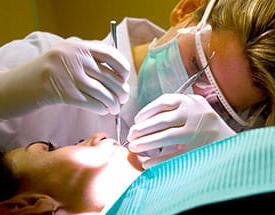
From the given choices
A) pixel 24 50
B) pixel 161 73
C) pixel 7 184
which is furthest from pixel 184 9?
pixel 7 184

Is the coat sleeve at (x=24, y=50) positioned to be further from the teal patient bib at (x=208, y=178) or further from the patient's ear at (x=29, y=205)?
the teal patient bib at (x=208, y=178)

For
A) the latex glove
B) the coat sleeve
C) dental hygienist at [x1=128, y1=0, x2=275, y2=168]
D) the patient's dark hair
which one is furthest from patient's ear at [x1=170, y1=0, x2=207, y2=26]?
the patient's dark hair

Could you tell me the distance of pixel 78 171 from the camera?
111 cm

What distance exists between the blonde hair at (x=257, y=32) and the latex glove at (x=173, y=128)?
255mm

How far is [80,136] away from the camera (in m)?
1.50

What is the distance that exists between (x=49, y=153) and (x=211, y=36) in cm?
65

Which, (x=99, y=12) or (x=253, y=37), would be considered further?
(x=99, y=12)

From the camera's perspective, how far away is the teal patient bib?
2.05 feet

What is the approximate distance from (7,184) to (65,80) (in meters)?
0.28

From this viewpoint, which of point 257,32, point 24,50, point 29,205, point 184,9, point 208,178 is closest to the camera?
point 208,178

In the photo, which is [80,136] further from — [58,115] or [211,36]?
[211,36]

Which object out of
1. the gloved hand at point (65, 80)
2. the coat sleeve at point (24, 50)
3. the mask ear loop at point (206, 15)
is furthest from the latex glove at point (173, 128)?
the coat sleeve at point (24, 50)

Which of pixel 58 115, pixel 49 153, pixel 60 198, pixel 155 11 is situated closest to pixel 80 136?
pixel 58 115

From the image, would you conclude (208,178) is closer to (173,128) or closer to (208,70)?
(173,128)
